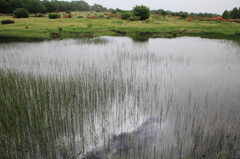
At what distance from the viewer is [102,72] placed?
45.2 ft

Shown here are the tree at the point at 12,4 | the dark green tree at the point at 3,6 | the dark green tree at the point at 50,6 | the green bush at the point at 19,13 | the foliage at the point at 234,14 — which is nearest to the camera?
the green bush at the point at 19,13

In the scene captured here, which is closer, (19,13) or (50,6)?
(19,13)

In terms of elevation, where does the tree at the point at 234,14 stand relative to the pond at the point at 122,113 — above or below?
above

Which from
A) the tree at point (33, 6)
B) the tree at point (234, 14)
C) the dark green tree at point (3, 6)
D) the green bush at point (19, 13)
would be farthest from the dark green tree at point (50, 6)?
the tree at point (234, 14)

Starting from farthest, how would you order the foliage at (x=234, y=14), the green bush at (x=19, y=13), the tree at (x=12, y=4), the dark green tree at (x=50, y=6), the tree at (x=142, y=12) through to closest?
the dark green tree at (x=50, y=6) → the tree at (x=12, y=4) → the foliage at (x=234, y=14) → the green bush at (x=19, y=13) → the tree at (x=142, y=12)

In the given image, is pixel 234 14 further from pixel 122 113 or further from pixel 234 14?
pixel 122 113

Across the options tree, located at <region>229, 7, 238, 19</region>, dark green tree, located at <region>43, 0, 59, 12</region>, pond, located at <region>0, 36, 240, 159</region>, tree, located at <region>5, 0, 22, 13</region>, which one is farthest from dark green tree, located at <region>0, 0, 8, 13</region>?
tree, located at <region>229, 7, 238, 19</region>

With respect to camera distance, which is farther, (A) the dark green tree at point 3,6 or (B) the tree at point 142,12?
(A) the dark green tree at point 3,6

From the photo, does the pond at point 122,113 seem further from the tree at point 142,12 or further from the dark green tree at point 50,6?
the dark green tree at point 50,6

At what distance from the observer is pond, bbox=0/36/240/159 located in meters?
6.45

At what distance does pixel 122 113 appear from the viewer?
8773mm

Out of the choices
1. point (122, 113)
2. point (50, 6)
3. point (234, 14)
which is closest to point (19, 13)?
point (50, 6)

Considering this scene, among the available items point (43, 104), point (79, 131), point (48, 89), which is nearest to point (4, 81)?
point (48, 89)

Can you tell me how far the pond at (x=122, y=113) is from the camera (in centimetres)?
645
